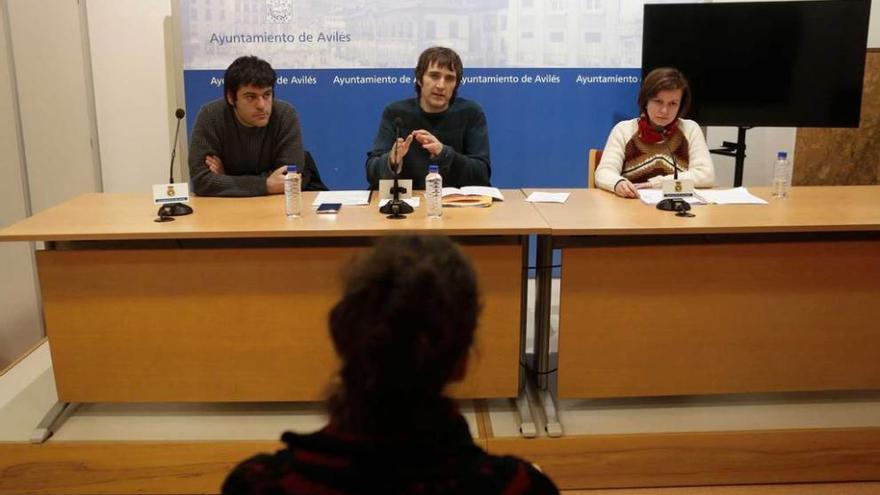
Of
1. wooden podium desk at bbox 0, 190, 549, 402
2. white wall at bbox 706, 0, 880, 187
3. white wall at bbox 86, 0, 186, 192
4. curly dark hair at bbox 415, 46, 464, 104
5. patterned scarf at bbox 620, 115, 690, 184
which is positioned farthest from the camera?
white wall at bbox 706, 0, 880, 187

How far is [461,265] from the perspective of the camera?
0.88 m

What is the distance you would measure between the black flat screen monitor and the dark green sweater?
3.46 ft

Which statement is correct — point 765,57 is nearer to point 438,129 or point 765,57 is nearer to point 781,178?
point 781,178

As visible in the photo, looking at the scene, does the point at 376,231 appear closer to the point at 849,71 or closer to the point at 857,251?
the point at 857,251

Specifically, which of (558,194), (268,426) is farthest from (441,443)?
(558,194)

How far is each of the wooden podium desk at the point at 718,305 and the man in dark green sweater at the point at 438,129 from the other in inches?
26.6

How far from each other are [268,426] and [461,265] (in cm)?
176

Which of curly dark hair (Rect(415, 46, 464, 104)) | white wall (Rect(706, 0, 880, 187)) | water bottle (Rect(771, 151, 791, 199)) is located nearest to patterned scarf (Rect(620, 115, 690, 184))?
water bottle (Rect(771, 151, 791, 199))

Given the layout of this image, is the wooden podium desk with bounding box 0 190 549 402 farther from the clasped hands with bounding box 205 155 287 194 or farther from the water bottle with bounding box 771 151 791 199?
the water bottle with bounding box 771 151 791 199

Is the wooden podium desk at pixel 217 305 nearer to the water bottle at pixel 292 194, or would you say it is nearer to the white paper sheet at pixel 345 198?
the water bottle at pixel 292 194

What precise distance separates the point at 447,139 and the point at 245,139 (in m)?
0.82

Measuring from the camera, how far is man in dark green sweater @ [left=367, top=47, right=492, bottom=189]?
2.97m

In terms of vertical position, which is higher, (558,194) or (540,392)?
(558,194)

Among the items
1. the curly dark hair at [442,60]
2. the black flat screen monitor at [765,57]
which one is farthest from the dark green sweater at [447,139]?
the black flat screen monitor at [765,57]
